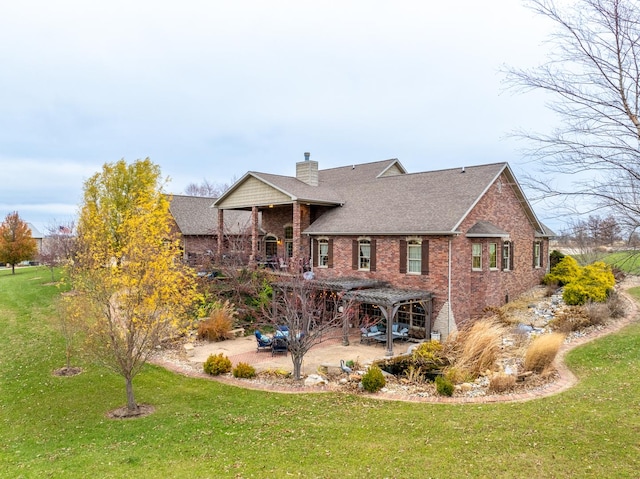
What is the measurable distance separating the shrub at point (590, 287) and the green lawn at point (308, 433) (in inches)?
272

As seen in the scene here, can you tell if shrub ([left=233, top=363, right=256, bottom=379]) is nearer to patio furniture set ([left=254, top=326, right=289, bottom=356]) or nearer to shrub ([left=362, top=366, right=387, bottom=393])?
patio furniture set ([left=254, top=326, right=289, bottom=356])

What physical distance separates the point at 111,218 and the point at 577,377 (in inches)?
895

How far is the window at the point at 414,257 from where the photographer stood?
18.5m

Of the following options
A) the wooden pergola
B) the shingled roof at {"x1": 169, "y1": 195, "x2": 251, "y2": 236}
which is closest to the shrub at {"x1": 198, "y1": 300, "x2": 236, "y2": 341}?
the wooden pergola

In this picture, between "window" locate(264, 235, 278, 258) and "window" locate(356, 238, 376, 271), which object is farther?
"window" locate(264, 235, 278, 258)

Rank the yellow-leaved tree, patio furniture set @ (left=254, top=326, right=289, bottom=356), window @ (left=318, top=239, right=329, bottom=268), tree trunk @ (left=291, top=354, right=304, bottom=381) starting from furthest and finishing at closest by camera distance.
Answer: window @ (left=318, top=239, right=329, bottom=268)
patio furniture set @ (left=254, top=326, right=289, bottom=356)
tree trunk @ (left=291, top=354, right=304, bottom=381)
the yellow-leaved tree

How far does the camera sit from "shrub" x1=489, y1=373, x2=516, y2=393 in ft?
35.0

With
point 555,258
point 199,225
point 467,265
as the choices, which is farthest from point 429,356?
point 199,225

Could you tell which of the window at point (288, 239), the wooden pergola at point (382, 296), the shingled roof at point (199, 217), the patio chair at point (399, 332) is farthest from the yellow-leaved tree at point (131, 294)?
the shingled roof at point (199, 217)

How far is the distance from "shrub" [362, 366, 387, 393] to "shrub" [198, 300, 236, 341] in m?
8.44

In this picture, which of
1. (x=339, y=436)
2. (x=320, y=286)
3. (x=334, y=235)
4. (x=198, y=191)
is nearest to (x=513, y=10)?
(x=339, y=436)

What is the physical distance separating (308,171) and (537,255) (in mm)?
14482

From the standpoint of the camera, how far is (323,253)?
22.5 metres

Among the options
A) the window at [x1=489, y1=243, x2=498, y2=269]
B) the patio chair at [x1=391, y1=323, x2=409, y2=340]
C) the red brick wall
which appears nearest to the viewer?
the patio chair at [x1=391, y1=323, x2=409, y2=340]
